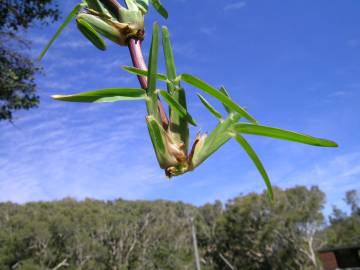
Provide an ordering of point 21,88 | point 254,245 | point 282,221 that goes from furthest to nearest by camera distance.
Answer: point 254,245 → point 282,221 → point 21,88

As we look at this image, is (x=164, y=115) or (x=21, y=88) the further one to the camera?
(x=21, y=88)

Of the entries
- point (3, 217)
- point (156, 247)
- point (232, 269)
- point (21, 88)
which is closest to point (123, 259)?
point (156, 247)

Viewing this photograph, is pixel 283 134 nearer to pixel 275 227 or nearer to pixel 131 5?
pixel 131 5

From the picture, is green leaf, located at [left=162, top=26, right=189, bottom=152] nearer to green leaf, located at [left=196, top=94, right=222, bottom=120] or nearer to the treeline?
green leaf, located at [left=196, top=94, right=222, bottom=120]

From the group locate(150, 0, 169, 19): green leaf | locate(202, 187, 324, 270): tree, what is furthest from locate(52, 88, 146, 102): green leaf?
locate(202, 187, 324, 270): tree

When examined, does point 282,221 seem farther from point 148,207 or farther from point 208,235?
point 148,207

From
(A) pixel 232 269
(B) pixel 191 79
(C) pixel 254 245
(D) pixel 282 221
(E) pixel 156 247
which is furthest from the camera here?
(E) pixel 156 247

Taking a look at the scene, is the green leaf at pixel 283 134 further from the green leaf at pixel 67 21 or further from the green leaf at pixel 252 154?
the green leaf at pixel 67 21
